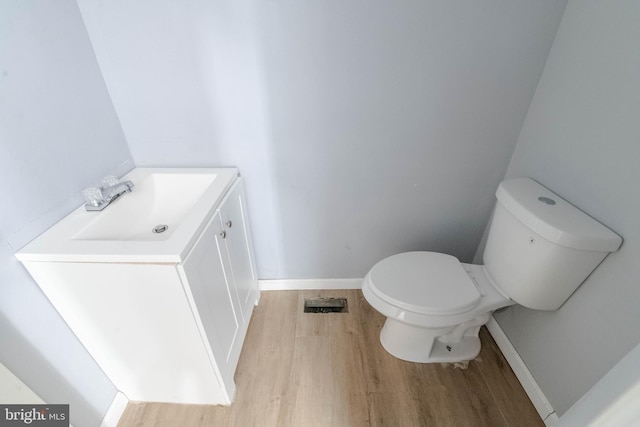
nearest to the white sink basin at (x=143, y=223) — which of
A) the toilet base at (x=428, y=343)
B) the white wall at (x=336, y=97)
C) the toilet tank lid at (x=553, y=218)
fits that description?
the white wall at (x=336, y=97)

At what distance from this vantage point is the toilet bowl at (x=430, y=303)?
1.12 meters

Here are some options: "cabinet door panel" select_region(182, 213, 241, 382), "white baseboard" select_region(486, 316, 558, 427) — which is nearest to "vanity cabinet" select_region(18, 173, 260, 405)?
"cabinet door panel" select_region(182, 213, 241, 382)

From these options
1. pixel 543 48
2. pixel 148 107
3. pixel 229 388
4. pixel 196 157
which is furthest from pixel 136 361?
pixel 543 48

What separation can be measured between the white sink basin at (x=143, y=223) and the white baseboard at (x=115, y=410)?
0.68 m

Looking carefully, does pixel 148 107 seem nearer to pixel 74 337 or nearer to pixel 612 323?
pixel 74 337

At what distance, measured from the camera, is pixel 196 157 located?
1.35m

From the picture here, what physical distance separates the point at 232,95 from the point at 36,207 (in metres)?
0.78

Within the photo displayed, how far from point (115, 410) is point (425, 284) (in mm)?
1370

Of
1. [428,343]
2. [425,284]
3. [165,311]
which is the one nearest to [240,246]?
[165,311]

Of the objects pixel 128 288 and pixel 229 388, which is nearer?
pixel 128 288

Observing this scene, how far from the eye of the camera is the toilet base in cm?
129

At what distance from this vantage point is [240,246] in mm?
1350

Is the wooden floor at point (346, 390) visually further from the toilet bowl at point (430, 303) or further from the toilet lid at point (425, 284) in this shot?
the toilet lid at point (425, 284)

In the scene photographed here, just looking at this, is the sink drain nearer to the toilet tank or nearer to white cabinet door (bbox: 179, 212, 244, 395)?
white cabinet door (bbox: 179, 212, 244, 395)
